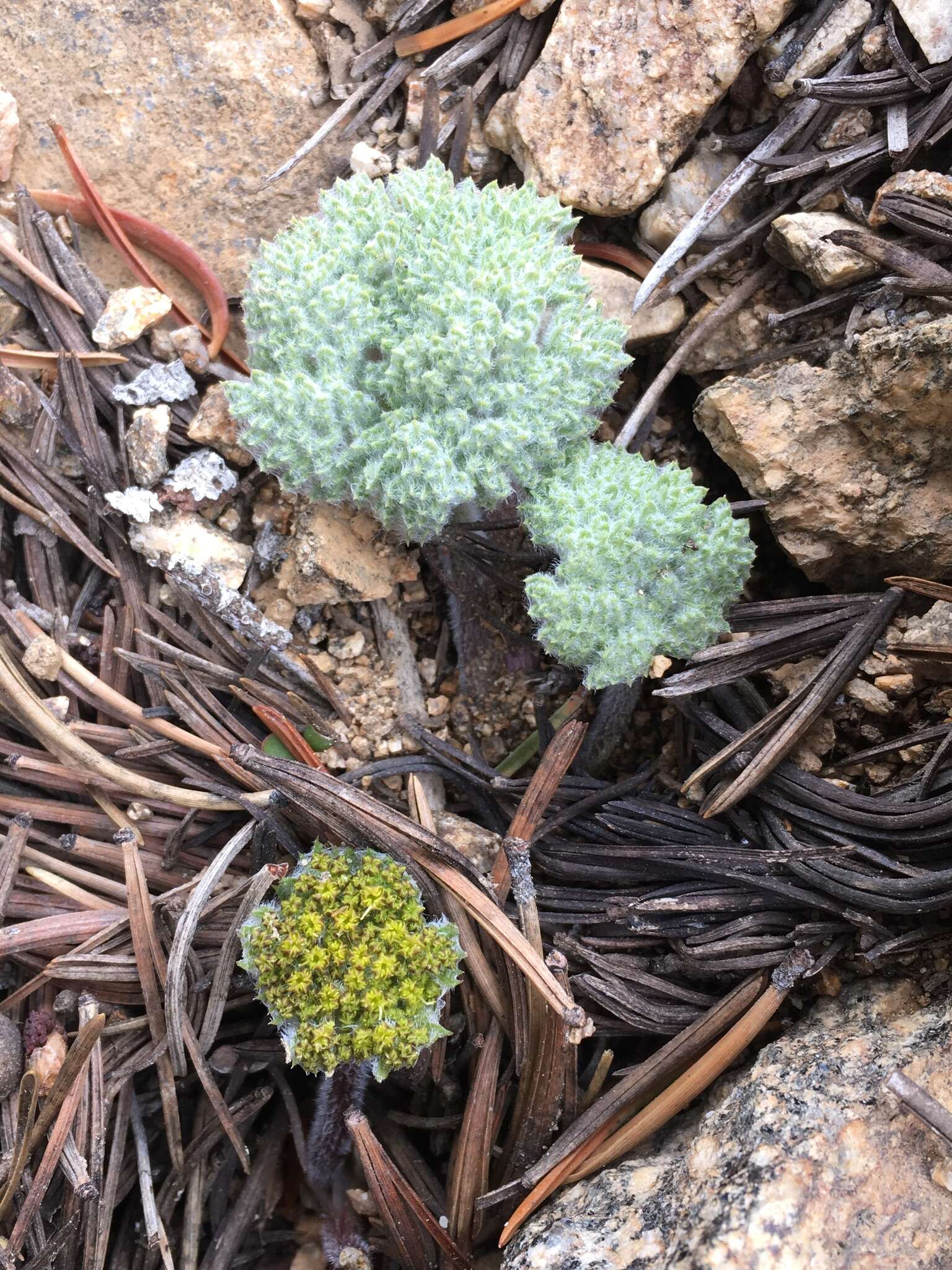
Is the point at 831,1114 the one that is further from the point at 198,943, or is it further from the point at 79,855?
the point at 79,855

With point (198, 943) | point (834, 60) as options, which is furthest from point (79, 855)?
point (834, 60)

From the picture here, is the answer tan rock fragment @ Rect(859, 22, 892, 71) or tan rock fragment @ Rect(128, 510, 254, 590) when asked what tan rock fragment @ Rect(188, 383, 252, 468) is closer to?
tan rock fragment @ Rect(128, 510, 254, 590)

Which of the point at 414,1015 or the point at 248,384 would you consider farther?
the point at 248,384

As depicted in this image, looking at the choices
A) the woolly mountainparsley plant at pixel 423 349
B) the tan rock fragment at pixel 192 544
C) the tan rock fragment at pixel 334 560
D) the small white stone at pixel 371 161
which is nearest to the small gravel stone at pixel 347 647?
the tan rock fragment at pixel 334 560

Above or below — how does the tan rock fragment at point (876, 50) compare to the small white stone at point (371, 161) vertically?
above

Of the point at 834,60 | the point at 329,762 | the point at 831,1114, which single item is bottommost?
the point at 329,762

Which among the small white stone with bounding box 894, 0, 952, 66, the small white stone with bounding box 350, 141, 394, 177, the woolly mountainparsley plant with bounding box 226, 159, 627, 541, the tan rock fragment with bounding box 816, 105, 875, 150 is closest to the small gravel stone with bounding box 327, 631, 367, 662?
the woolly mountainparsley plant with bounding box 226, 159, 627, 541

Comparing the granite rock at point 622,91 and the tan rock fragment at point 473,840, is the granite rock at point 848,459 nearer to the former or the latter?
the granite rock at point 622,91
